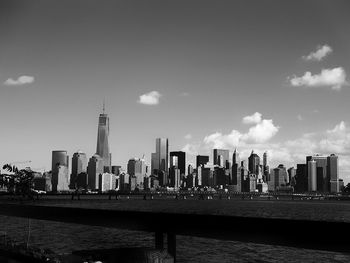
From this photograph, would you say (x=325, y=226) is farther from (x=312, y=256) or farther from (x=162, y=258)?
(x=312, y=256)

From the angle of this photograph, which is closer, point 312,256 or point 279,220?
point 279,220

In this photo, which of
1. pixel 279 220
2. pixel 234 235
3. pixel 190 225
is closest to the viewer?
pixel 279 220

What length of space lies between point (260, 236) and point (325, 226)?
1.21 meters

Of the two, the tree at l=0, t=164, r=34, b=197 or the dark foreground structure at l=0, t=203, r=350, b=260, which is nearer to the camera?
the dark foreground structure at l=0, t=203, r=350, b=260

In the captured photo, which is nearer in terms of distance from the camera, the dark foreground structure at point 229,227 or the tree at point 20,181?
the dark foreground structure at point 229,227

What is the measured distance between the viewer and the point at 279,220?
7.92 meters

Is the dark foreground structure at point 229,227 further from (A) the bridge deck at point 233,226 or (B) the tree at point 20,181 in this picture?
(B) the tree at point 20,181

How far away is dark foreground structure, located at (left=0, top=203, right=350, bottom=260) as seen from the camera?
7.40m

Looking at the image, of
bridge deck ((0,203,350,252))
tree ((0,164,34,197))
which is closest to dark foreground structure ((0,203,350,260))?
bridge deck ((0,203,350,252))

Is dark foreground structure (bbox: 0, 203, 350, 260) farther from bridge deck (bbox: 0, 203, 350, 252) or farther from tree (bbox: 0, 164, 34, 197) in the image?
tree (bbox: 0, 164, 34, 197)

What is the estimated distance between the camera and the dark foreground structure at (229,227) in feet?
24.3

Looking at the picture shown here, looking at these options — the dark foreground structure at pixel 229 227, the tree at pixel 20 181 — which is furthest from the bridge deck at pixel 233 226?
the tree at pixel 20 181

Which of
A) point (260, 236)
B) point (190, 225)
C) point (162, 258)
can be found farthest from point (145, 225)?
point (260, 236)

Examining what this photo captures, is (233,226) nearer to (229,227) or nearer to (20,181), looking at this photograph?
(229,227)
